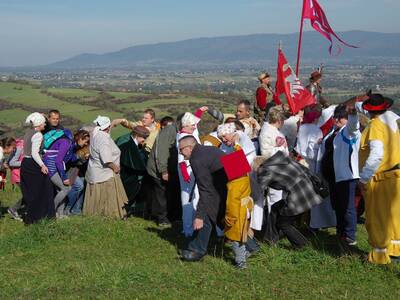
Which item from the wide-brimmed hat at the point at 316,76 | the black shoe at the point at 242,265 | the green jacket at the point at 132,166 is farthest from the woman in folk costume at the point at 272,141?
the wide-brimmed hat at the point at 316,76

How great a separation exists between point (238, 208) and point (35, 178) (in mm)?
4034

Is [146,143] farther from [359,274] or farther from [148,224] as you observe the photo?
[359,274]

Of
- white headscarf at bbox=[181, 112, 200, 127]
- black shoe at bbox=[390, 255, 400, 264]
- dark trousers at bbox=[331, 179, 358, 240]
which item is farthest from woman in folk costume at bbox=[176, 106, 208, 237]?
black shoe at bbox=[390, 255, 400, 264]

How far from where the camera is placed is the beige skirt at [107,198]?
30.0 feet

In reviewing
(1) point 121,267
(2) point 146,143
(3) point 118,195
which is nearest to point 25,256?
(1) point 121,267

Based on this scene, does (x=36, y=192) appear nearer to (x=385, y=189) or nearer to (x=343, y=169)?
(x=343, y=169)

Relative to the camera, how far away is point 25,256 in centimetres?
730

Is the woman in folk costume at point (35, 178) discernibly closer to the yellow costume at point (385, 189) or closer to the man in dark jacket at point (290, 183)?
the man in dark jacket at point (290, 183)

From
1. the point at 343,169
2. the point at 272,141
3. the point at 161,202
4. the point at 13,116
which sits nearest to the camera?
the point at 343,169

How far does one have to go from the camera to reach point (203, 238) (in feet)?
22.0

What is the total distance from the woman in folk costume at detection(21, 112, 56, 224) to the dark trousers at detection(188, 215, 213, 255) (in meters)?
3.16

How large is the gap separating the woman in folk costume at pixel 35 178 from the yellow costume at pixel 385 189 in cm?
497

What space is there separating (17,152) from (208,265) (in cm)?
507

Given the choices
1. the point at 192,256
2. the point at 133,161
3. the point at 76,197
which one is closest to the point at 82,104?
the point at 76,197
